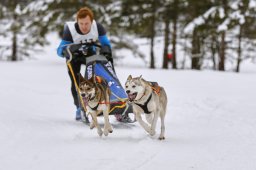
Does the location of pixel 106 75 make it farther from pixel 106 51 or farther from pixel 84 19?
pixel 84 19

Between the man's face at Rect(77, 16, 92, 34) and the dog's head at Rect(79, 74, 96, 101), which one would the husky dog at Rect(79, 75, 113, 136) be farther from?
the man's face at Rect(77, 16, 92, 34)

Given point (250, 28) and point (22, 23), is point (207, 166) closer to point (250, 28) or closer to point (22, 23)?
point (250, 28)

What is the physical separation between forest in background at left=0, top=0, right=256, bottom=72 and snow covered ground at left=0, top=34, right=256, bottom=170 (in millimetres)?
9138

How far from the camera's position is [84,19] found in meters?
7.36

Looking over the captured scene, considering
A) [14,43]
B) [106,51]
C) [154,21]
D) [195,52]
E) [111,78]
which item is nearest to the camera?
[111,78]

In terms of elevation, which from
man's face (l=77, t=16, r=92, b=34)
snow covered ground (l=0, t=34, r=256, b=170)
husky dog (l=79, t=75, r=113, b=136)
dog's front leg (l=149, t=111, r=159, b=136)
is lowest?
snow covered ground (l=0, t=34, r=256, b=170)

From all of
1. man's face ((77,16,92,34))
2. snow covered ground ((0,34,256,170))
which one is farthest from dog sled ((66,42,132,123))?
snow covered ground ((0,34,256,170))

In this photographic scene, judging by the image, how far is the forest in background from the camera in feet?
66.1

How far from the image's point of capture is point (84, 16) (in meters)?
7.32

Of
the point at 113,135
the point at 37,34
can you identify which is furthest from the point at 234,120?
the point at 37,34

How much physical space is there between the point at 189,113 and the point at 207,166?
4.64m

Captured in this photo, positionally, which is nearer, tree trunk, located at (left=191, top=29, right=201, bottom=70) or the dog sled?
the dog sled

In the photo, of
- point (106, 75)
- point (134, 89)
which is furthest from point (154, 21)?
point (134, 89)

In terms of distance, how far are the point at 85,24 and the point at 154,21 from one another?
1577 cm
